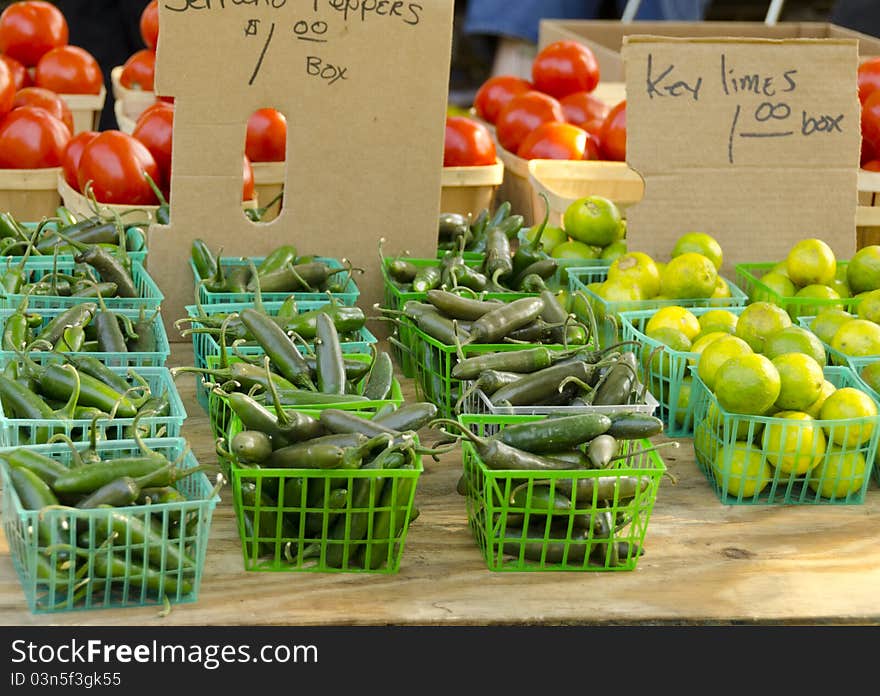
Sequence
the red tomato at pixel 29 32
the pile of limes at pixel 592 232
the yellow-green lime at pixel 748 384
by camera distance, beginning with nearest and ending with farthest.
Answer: the yellow-green lime at pixel 748 384 < the pile of limes at pixel 592 232 < the red tomato at pixel 29 32

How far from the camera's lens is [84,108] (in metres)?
4.07

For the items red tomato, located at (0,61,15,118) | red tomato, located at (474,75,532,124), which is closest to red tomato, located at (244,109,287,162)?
red tomato, located at (0,61,15,118)

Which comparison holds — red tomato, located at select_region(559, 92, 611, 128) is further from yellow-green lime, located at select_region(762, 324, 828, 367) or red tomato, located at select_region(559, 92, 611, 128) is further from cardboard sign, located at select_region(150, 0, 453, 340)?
yellow-green lime, located at select_region(762, 324, 828, 367)

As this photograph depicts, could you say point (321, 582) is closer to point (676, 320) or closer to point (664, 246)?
point (676, 320)

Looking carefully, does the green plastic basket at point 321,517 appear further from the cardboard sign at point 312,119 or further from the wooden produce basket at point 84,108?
the wooden produce basket at point 84,108

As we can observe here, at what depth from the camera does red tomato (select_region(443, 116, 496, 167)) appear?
3102mm

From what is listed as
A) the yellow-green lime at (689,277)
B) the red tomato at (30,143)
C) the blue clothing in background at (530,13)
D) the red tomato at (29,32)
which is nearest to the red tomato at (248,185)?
the red tomato at (30,143)

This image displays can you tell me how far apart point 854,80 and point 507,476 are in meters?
1.51

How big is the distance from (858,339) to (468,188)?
49.0 inches

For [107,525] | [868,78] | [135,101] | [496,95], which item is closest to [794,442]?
[107,525]

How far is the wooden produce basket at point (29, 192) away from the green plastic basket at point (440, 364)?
50.7 inches

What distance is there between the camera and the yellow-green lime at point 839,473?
190 centimetres

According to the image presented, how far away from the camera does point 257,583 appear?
1587 millimetres

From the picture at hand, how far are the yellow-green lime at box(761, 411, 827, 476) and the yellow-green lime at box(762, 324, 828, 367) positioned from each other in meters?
0.13
